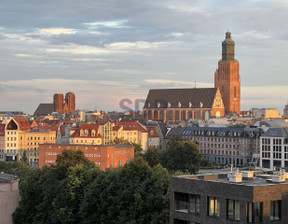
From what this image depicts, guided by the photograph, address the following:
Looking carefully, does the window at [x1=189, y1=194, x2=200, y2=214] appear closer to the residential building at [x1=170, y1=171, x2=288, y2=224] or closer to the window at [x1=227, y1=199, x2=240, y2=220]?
the residential building at [x1=170, y1=171, x2=288, y2=224]

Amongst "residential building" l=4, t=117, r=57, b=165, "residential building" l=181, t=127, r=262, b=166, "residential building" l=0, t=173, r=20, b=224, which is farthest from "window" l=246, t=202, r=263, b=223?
"residential building" l=4, t=117, r=57, b=165

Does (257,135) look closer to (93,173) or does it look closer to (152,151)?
(152,151)

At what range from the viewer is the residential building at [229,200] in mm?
32188

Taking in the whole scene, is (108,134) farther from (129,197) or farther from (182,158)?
(129,197)

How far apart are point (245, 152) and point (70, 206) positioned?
85547mm

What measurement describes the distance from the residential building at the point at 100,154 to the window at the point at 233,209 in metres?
74.1

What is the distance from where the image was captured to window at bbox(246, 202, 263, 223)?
32156mm

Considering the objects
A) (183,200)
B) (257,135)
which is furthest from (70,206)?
(257,135)

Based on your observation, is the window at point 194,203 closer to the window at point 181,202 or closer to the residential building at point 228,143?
the window at point 181,202

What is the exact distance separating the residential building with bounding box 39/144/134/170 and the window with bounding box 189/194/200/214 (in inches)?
2804

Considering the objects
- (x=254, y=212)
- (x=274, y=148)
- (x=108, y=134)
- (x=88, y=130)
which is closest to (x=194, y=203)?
(x=254, y=212)

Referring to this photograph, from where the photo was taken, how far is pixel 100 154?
109 m

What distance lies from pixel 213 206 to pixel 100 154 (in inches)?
2995

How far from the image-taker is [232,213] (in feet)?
109
